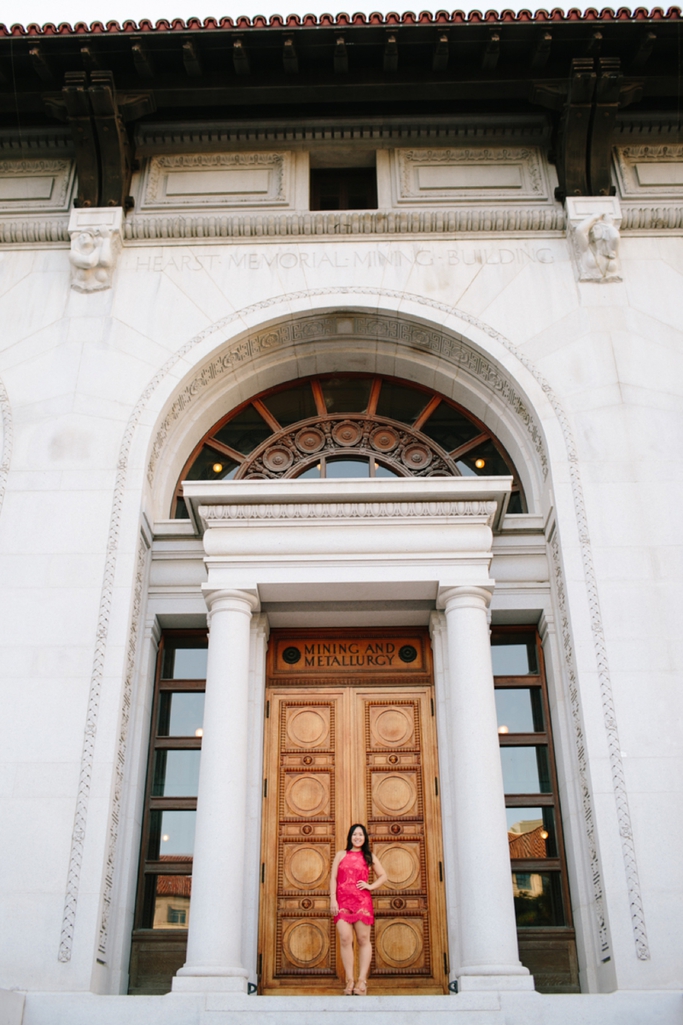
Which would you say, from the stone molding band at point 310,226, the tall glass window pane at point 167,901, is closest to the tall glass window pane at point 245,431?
the stone molding band at point 310,226

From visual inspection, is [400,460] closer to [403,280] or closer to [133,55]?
[403,280]

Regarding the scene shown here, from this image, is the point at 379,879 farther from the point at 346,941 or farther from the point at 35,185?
the point at 35,185


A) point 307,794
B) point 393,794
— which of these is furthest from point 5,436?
point 393,794

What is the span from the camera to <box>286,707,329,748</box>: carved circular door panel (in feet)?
30.8

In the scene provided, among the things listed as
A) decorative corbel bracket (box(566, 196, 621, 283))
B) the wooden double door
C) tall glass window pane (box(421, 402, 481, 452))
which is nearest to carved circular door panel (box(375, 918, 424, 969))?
the wooden double door

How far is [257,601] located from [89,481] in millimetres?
2250

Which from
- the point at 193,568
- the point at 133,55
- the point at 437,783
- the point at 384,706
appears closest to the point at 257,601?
the point at 193,568

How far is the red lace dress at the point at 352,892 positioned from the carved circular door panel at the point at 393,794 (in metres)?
1.15

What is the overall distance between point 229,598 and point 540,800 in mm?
3702

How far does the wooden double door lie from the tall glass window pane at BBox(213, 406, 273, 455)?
8.34 ft

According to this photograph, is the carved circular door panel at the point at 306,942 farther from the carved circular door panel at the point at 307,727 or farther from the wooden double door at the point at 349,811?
the carved circular door panel at the point at 307,727

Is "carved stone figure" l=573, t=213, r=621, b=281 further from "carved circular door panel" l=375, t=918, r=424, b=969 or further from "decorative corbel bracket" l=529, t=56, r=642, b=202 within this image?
"carved circular door panel" l=375, t=918, r=424, b=969

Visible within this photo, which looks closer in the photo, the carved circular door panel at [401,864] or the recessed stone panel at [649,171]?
the carved circular door panel at [401,864]

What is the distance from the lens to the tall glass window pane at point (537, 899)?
8500mm
